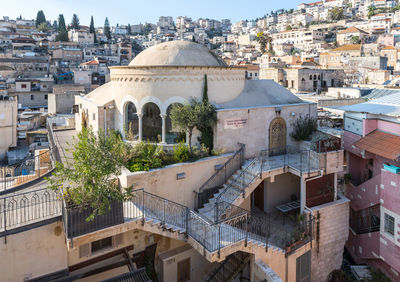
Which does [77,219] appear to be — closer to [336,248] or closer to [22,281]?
[22,281]

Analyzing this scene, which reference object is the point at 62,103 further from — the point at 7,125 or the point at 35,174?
the point at 35,174

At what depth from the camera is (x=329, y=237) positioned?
14.7 meters

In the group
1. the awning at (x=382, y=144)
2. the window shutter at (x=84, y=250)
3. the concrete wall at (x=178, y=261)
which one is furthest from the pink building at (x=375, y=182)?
the window shutter at (x=84, y=250)

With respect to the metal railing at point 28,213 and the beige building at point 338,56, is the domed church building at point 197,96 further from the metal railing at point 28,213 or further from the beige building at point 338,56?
the beige building at point 338,56

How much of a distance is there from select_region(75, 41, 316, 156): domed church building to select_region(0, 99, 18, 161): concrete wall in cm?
1551

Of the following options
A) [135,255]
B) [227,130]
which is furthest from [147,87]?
[135,255]

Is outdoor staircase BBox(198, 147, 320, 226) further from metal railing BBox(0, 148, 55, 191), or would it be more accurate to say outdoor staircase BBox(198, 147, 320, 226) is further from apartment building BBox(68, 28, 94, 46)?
apartment building BBox(68, 28, 94, 46)

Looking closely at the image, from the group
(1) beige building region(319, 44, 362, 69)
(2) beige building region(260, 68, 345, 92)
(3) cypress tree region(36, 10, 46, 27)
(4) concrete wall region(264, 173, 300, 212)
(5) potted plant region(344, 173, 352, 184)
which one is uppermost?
(3) cypress tree region(36, 10, 46, 27)

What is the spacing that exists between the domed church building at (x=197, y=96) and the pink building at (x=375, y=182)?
3.32 m

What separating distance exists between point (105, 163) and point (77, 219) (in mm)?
1782

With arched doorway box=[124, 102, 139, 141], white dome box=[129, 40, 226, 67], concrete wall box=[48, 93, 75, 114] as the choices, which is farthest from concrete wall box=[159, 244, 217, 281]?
concrete wall box=[48, 93, 75, 114]

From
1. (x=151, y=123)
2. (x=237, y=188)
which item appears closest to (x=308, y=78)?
(x=151, y=123)

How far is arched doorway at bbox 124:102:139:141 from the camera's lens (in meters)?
15.6

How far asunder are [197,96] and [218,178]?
4.04 m
